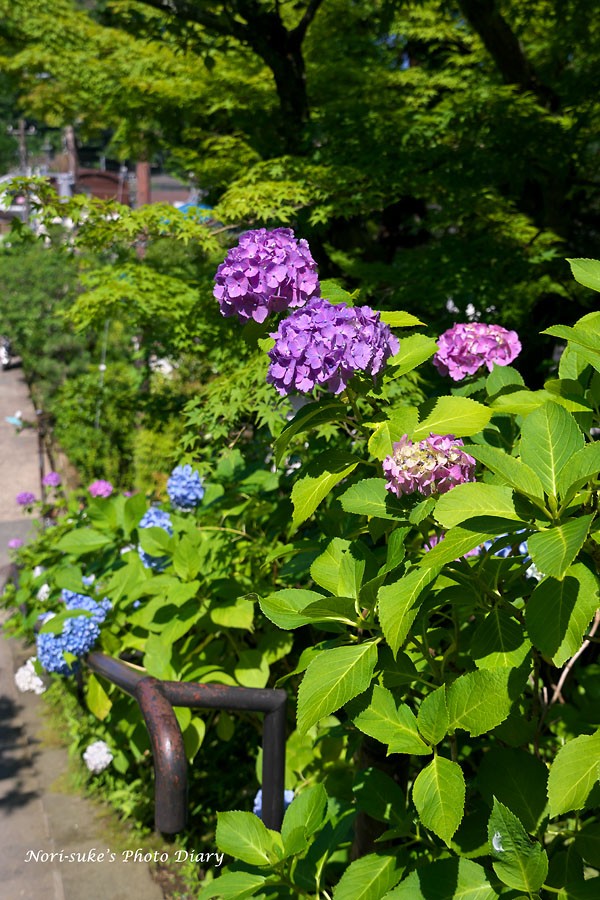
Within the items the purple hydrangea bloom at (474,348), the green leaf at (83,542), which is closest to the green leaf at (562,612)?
the purple hydrangea bloom at (474,348)

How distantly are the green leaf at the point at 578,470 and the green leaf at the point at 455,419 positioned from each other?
0.74 ft

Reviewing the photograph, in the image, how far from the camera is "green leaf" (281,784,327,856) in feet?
4.23

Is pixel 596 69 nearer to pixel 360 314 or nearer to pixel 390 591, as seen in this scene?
pixel 360 314

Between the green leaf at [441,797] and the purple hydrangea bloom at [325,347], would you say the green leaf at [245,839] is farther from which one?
the purple hydrangea bloom at [325,347]

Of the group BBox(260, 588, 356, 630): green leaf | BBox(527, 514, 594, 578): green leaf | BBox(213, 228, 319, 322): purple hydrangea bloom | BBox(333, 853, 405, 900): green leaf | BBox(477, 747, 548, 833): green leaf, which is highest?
BBox(213, 228, 319, 322): purple hydrangea bloom

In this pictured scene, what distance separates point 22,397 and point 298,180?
42.4 ft

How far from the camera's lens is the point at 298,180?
405cm

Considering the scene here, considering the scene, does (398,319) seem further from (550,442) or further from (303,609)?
(303,609)

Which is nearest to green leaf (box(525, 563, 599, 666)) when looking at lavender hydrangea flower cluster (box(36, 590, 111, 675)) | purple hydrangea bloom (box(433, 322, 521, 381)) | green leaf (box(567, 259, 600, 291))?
green leaf (box(567, 259, 600, 291))

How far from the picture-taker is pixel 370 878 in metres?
1.25

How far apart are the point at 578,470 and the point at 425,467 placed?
0.81 ft

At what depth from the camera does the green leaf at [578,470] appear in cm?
98

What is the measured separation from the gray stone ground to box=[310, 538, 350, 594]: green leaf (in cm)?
174

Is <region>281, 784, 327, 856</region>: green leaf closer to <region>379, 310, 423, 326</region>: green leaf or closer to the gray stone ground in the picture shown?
<region>379, 310, 423, 326</region>: green leaf
